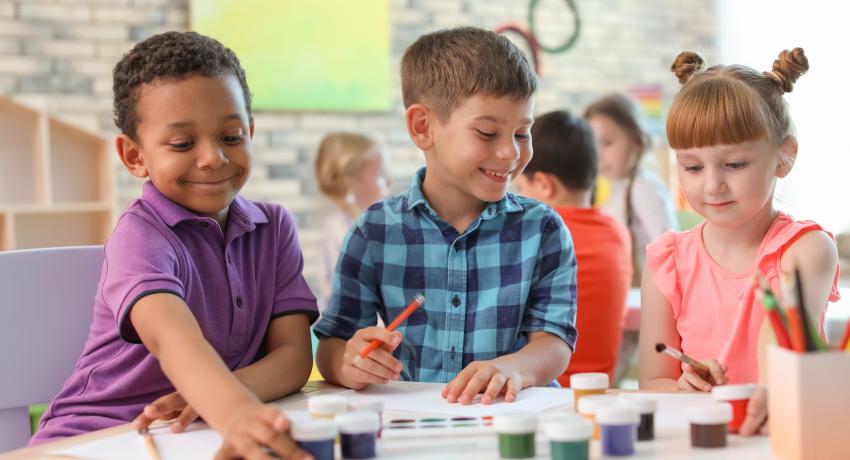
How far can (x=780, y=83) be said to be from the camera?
57.1 inches

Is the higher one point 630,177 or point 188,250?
point 630,177

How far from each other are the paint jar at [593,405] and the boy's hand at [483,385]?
0.20 m

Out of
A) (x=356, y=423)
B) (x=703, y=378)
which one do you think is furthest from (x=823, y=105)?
(x=356, y=423)

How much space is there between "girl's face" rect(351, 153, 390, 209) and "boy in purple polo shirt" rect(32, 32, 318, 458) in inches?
97.0

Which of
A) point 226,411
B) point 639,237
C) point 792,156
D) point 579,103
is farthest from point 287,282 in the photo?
point 579,103

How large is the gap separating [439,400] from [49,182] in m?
3.54

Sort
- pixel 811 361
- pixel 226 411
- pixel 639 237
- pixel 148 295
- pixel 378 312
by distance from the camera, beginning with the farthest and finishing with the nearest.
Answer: pixel 639 237, pixel 378 312, pixel 148 295, pixel 226 411, pixel 811 361

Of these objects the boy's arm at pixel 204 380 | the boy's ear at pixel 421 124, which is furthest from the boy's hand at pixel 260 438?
the boy's ear at pixel 421 124

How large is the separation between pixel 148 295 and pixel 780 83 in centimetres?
94

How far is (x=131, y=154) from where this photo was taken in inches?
56.1

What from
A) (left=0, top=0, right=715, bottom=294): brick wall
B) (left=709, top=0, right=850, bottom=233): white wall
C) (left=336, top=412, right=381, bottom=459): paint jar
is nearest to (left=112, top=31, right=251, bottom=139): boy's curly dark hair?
(left=336, top=412, right=381, bottom=459): paint jar

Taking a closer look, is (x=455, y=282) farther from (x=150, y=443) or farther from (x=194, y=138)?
(x=150, y=443)

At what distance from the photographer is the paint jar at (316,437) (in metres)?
0.89

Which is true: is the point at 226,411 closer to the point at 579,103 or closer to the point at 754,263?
the point at 754,263
